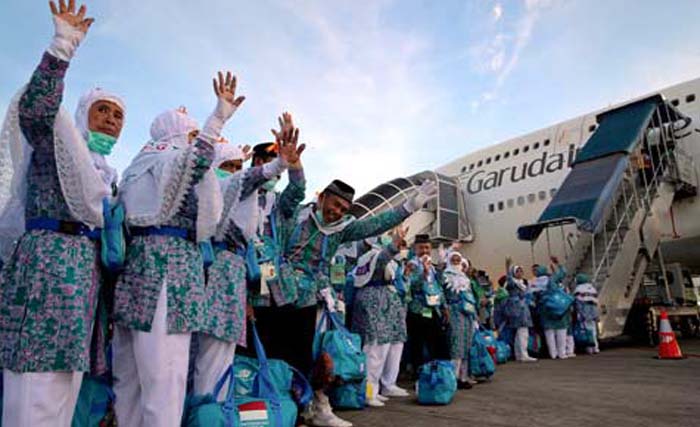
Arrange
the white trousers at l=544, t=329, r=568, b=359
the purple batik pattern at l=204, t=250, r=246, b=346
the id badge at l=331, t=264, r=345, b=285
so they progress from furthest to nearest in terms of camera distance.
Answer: the white trousers at l=544, t=329, r=568, b=359 < the id badge at l=331, t=264, r=345, b=285 < the purple batik pattern at l=204, t=250, r=246, b=346

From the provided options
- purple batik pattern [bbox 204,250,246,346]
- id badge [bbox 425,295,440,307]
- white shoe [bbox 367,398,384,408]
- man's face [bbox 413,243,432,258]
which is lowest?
white shoe [bbox 367,398,384,408]

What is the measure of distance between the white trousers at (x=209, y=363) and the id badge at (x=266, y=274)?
1.78 ft

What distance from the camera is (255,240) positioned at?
9.32 feet

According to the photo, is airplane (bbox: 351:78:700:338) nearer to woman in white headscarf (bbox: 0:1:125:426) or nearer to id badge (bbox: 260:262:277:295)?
id badge (bbox: 260:262:277:295)

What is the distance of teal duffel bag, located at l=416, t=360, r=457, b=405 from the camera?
3.94 m

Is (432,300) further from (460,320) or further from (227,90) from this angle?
(227,90)

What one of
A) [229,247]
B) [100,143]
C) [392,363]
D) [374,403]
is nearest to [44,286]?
[100,143]

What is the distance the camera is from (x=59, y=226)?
5.83 ft

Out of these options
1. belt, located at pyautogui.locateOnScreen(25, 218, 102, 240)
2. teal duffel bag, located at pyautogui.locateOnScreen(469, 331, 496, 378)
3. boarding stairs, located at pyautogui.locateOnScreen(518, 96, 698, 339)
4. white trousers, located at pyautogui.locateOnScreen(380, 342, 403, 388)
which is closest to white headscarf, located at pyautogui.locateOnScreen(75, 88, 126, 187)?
belt, located at pyautogui.locateOnScreen(25, 218, 102, 240)

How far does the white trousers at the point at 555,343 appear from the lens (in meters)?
8.34

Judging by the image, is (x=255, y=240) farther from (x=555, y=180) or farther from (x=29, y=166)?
(x=555, y=180)

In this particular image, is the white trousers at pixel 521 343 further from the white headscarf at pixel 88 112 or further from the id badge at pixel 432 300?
the white headscarf at pixel 88 112

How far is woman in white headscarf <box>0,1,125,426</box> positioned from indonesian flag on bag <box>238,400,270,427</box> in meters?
0.64

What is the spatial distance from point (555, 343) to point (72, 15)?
8775 millimetres
